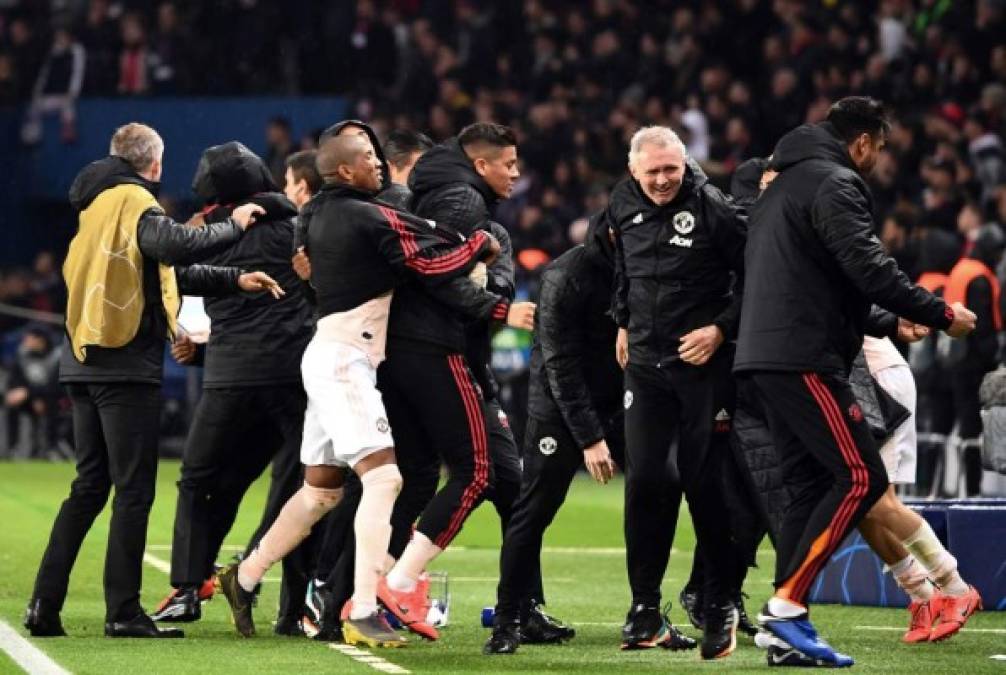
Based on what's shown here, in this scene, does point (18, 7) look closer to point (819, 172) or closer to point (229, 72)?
point (229, 72)

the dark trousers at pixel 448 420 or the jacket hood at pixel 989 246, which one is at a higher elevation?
the jacket hood at pixel 989 246

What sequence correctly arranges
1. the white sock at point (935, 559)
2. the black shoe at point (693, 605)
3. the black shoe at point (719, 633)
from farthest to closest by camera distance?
the black shoe at point (693, 605) → the white sock at point (935, 559) → the black shoe at point (719, 633)

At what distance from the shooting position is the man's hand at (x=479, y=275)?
30.9 ft

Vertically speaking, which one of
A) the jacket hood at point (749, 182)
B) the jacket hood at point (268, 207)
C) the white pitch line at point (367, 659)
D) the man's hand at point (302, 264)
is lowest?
the white pitch line at point (367, 659)

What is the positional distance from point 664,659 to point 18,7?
23.7 meters

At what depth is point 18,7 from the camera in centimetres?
3111

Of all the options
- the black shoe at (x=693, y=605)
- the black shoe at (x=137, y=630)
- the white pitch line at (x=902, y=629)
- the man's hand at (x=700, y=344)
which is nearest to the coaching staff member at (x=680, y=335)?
the man's hand at (x=700, y=344)

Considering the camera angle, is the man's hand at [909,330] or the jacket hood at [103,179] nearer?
the man's hand at [909,330]

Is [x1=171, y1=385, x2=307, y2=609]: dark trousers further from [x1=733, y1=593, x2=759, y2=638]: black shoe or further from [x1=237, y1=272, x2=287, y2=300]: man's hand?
[x1=733, y1=593, x2=759, y2=638]: black shoe

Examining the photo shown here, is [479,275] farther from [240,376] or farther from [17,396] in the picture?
[17,396]

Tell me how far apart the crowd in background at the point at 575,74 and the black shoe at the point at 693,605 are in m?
8.15

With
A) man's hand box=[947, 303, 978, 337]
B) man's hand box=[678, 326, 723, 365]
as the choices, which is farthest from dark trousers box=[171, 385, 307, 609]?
man's hand box=[947, 303, 978, 337]

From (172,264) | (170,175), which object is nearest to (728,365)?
(172,264)

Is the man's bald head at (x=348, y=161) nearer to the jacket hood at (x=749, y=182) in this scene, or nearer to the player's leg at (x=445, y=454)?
the player's leg at (x=445, y=454)
